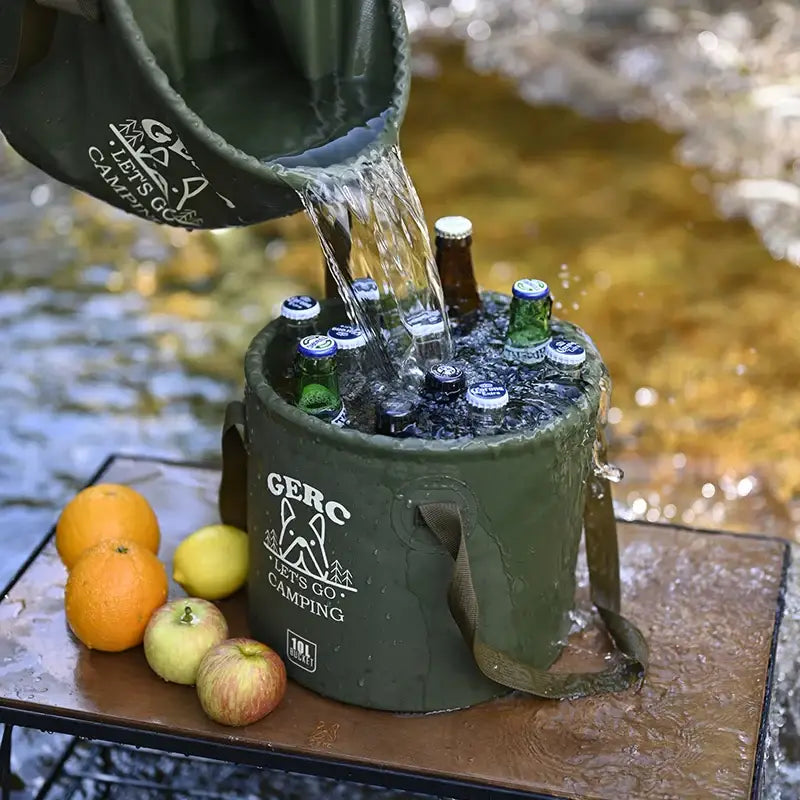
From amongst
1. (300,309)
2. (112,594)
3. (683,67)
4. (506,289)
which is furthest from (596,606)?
(683,67)

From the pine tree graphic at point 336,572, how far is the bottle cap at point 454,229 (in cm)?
68

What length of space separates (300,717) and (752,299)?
3.06 meters

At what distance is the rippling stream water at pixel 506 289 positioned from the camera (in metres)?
3.75

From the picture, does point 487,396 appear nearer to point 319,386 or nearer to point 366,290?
point 319,386

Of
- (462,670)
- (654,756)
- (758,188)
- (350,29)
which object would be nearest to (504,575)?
(462,670)

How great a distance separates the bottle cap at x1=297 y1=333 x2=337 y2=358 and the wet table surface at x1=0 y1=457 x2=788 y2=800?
2.00ft

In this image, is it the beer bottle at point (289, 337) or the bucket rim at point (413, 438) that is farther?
the beer bottle at point (289, 337)

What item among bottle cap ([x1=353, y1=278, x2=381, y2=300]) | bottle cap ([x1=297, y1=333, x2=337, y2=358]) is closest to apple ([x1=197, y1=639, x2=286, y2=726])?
bottle cap ([x1=297, y1=333, x2=337, y2=358])

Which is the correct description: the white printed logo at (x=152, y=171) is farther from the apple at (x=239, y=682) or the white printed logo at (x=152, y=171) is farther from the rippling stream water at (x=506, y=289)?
the rippling stream water at (x=506, y=289)

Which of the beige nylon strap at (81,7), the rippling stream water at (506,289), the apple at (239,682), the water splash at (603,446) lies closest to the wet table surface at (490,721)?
the apple at (239,682)

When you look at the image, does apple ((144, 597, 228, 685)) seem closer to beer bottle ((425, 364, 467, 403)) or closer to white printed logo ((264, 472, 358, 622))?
white printed logo ((264, 472, 358, 622))

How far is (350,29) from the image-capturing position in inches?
86.3

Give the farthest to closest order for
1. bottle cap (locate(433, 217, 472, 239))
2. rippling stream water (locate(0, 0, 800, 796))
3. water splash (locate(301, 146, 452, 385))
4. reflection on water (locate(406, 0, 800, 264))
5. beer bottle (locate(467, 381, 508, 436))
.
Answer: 1. reflection on water (locate(406, 0, 800, 264))
2. rippling stream water (locate(0, 0, 800, 796))
3. bottle cap (locate(433, 217, 472, 239))
4. water splash (locate(301, 146, 452, 385))
5. beer bottle (locate(467, 381, 508, 436))

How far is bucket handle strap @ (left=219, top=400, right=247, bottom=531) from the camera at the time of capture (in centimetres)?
233
